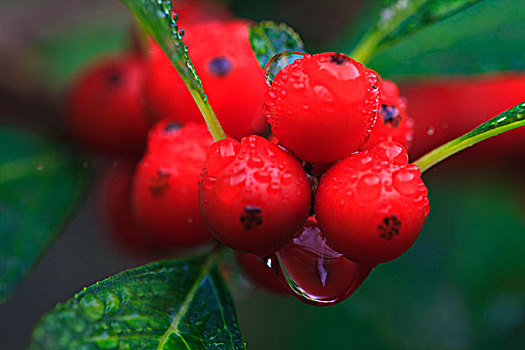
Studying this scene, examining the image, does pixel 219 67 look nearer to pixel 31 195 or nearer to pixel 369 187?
pixel 369 187

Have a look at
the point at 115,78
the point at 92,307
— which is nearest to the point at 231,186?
the point at 92,307

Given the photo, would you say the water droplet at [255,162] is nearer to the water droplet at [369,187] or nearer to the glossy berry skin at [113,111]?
the water droplet at [369,187]

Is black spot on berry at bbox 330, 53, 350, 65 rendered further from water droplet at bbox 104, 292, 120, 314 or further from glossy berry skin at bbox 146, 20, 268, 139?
water droplet at bbox 104, 292, 120, 314

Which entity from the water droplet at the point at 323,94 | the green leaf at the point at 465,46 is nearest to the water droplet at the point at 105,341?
the water droplet at the point at 323,94

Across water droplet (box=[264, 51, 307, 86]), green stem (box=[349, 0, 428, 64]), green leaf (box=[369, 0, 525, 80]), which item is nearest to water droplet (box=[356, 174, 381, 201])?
water droplet (box=[264, 51, 307, 86])

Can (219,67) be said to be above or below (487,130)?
above
